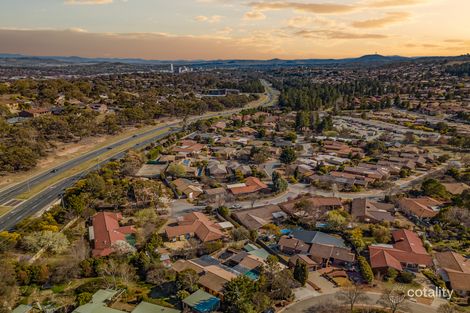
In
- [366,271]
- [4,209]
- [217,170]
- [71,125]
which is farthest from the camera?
[71,125]

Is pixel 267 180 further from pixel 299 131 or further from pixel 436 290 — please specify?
pixel 299 131

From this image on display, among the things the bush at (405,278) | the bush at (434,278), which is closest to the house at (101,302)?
the bush at (405,278)

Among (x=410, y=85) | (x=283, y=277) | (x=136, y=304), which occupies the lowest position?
(x=136, y=304)

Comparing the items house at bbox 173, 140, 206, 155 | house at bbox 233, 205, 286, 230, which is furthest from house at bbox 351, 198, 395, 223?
house at bbox 173, 140, 206, 155

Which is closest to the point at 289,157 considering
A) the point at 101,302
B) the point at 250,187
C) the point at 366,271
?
the point at 250,187

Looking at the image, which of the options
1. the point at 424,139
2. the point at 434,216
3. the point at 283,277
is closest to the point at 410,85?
the point at 424,139

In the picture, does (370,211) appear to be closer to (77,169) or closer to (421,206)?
(421,206)

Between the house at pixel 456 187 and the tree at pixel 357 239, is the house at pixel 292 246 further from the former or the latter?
the house at pixel 456 187
